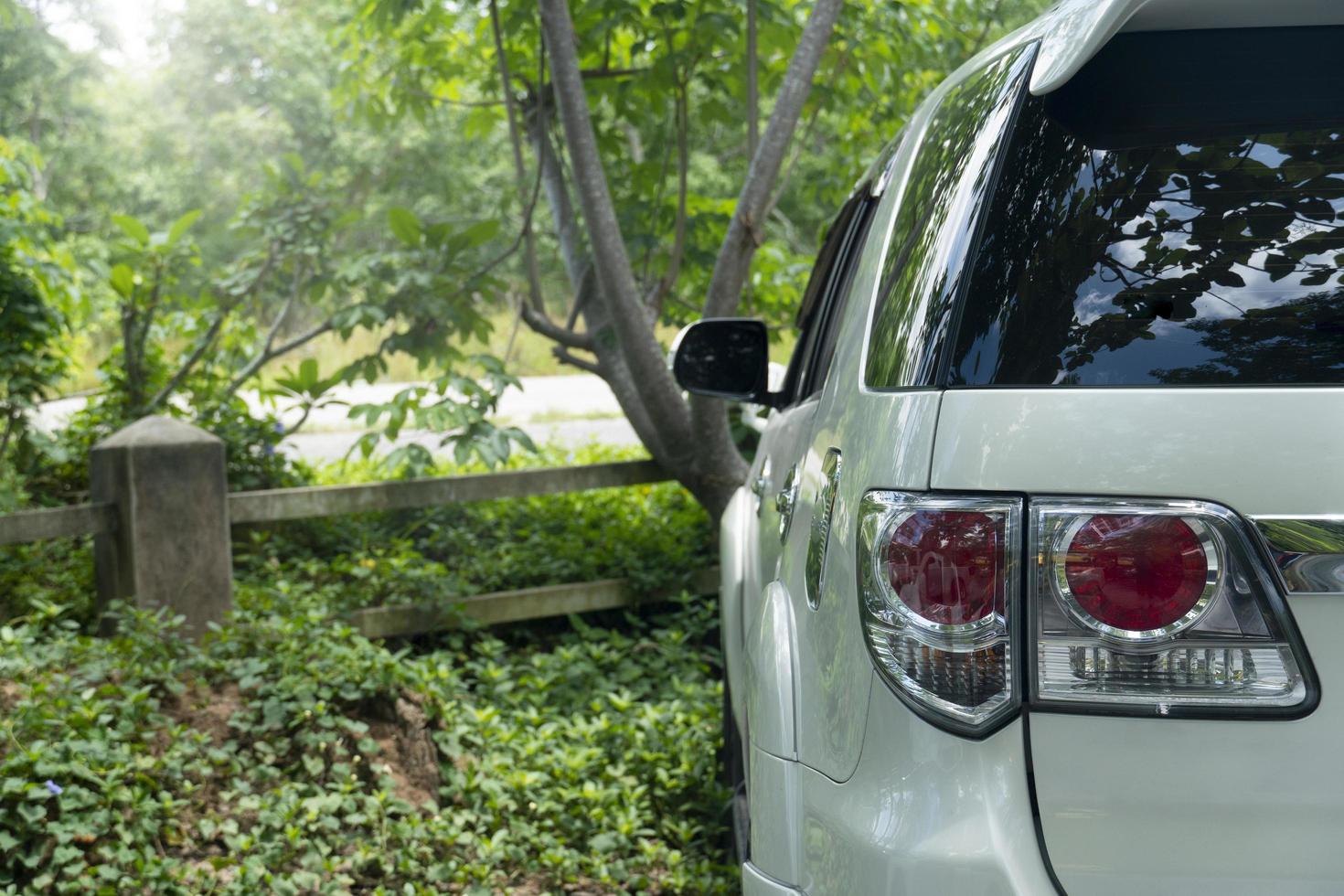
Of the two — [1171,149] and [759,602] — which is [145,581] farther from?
[1171,149]

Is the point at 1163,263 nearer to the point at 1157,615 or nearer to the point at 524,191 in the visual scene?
the point at 1157,615

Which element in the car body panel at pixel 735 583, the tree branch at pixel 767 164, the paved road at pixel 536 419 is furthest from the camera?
the paved road at pixel 536 419

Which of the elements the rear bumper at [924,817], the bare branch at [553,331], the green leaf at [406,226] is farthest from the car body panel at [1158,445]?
the bare branch at [553,331]

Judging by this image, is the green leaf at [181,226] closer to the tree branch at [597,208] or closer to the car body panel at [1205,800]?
the tree branch at [597,208]

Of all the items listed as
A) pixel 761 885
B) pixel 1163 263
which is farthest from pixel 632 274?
pixel 1163 263

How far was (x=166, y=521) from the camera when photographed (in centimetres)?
492

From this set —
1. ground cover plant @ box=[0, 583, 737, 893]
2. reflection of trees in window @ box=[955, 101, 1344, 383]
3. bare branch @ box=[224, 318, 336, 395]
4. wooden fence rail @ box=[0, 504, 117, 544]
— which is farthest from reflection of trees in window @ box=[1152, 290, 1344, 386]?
bare branch @ box=[224, 318, 336, 395]

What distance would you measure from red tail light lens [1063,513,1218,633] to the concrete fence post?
14.2 ft

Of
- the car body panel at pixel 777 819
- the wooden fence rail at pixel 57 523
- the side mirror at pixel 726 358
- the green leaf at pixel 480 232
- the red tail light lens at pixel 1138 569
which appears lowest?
the car body panel at pixel 777 819

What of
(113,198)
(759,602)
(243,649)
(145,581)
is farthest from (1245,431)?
(113,198)

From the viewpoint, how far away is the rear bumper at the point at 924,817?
1.31 metres

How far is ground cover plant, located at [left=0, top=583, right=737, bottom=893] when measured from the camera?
340cm

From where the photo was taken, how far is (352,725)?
4000 mm

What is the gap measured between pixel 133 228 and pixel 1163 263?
551 cm
